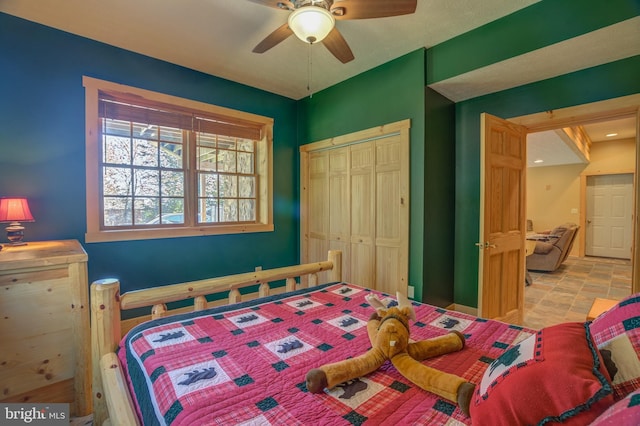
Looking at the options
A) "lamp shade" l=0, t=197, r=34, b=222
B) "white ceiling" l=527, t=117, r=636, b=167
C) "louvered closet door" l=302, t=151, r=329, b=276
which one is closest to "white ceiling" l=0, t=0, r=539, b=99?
"louvered closet door" l=302, t=151, r=329, b=276

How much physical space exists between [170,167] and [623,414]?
371 cm

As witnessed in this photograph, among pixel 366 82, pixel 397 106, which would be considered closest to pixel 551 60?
pixel 397 106

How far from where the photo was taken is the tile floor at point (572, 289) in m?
3.48

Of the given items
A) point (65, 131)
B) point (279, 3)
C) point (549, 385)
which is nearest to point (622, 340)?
point (549, 385)

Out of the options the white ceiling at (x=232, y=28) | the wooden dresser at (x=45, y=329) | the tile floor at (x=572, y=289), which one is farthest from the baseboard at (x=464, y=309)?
the wooden dresser at (x=45, y=329)

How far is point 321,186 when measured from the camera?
4160mm

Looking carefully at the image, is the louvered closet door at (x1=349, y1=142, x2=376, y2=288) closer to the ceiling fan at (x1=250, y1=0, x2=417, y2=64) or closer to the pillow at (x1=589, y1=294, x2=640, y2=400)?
the ceiling fan at (x1=250, y1=0, x2=417, y2=64)

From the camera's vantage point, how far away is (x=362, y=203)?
11.9ft

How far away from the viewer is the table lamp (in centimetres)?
219

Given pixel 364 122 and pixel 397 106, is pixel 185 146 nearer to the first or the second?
pixel 364 122

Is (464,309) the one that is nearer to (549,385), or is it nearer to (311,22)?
(549,385)

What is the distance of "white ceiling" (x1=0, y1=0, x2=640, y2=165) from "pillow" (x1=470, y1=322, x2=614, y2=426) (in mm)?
2479

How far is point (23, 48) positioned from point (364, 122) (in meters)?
3.26

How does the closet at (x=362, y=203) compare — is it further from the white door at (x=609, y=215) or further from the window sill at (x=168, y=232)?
the white door at (x=609, y=215)
